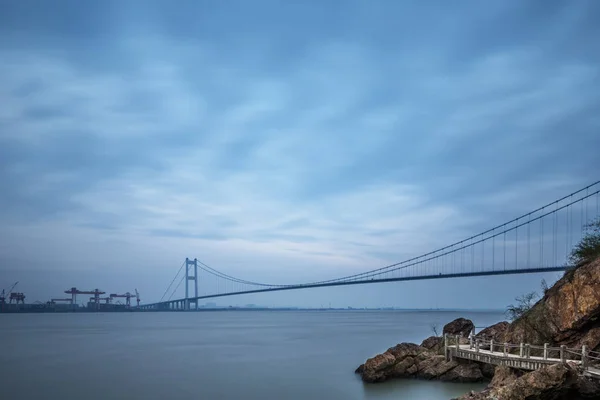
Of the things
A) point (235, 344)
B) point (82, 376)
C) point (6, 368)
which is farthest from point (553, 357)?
point (235, 344)

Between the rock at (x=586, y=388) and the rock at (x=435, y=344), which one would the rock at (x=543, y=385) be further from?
the rock at (x=435, y=344)

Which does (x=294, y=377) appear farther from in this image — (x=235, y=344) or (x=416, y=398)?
(x=235, y=344)

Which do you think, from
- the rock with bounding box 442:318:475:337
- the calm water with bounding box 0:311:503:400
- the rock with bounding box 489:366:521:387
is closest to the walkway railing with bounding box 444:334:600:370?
the rock with bounding box 489:366:521:387

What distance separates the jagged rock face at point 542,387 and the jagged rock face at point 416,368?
7008mm

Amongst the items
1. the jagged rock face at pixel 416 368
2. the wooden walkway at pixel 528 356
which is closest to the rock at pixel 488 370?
the jagged rock face at pixel 416 368

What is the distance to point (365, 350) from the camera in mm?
41250

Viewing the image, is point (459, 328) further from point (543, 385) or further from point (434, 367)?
point (543, 385)

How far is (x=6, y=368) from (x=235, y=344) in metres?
20.9

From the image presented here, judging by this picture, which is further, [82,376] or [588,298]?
[82,376]

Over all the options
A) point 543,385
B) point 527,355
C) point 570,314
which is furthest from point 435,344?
point 543,385

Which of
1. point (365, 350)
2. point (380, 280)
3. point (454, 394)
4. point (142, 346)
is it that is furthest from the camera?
A: point (380, 280)

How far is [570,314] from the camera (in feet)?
64.3

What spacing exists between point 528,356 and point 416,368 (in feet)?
18.8

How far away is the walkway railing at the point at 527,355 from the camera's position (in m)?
17.8
